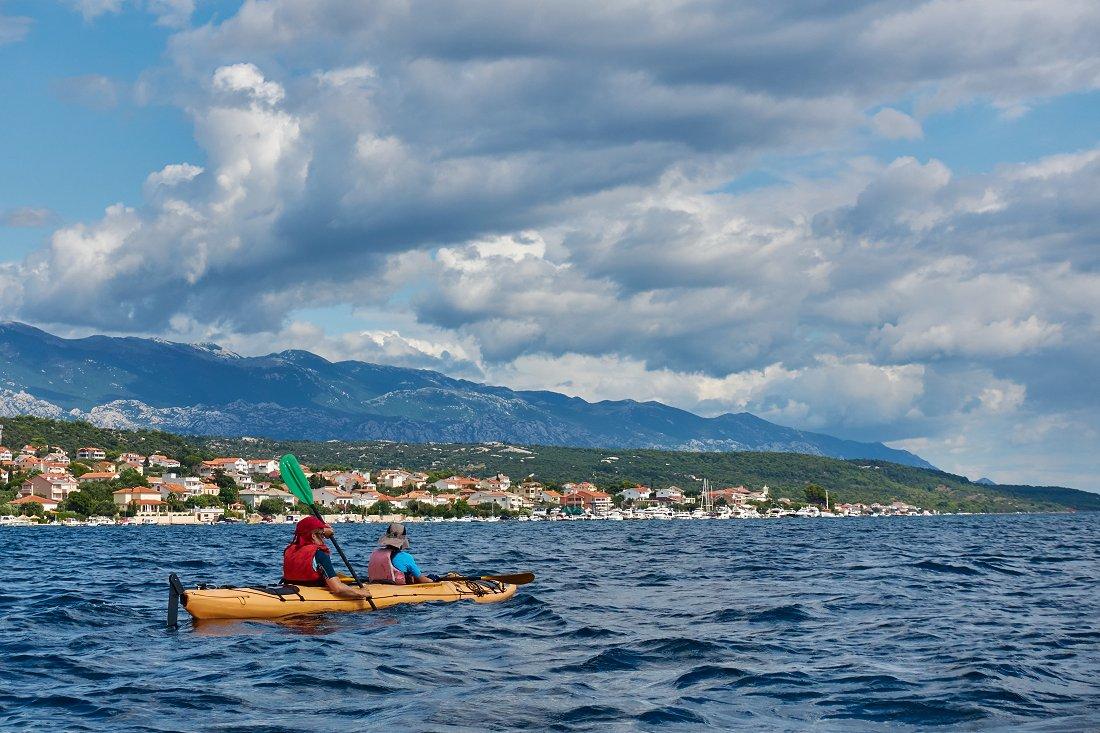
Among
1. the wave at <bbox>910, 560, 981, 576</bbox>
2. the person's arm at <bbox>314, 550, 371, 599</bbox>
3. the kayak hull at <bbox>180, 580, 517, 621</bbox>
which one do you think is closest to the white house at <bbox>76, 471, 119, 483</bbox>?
the wave at <bbox>910, 560, 981, 576</bbox>

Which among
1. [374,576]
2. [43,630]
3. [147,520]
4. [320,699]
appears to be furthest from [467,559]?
[147,520]

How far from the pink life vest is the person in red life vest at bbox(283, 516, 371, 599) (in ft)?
6.67

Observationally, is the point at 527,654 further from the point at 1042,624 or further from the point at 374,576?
the point at 1042,624

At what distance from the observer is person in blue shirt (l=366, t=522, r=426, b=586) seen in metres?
28.8

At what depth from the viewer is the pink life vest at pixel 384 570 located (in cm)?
2873

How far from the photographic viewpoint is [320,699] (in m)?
15.9

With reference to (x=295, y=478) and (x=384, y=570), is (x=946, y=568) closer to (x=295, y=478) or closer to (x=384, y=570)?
(x=384, y=570)

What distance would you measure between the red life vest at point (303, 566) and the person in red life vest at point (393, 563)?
254cm

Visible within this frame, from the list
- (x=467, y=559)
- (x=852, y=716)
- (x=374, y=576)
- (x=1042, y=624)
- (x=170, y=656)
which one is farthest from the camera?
(x=467, y=559)

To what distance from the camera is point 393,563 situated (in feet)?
95.4

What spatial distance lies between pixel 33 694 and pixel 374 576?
13365mm

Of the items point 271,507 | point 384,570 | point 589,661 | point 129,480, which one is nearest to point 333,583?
point 384,570

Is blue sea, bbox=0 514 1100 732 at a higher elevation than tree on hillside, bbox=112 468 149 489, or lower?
higher

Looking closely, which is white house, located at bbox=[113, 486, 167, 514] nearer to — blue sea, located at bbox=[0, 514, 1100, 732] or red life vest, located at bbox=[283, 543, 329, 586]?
blue sea, located at bbox=[0, 514, 1100, 732]
